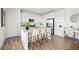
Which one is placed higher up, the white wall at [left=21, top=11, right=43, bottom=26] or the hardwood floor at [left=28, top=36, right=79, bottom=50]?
the white wall at [left=21, top=11, right=43, bottom=26]

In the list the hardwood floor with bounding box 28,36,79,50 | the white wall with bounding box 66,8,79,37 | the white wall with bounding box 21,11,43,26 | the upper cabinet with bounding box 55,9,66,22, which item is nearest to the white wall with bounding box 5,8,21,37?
the white wall with bounding box 21,11,43,26

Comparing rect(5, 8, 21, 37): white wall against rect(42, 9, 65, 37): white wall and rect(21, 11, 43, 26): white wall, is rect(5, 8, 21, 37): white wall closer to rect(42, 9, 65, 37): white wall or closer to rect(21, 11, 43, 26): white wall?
rect(21, 11, 43, 26): white wall

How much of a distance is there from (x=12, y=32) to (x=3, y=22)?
0.20 m

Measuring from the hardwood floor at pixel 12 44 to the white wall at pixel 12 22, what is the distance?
A: 0.21 ft

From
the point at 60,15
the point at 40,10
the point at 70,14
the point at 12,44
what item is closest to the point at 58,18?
the point at 60,15

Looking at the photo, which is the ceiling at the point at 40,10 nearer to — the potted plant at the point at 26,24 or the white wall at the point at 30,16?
the white wall at the point at 30,16

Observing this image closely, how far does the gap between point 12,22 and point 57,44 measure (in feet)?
2.55

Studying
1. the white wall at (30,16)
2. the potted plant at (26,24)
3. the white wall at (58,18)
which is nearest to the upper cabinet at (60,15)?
the white wall at (58,18)

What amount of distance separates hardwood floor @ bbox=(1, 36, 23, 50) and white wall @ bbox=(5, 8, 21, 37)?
0.21ft

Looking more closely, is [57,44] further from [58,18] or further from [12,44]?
[12,44]

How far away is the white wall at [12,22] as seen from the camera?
51.8 inches

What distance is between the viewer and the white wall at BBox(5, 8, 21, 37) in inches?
51.8

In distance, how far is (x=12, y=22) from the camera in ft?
4.38

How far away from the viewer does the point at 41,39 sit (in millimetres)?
1420
